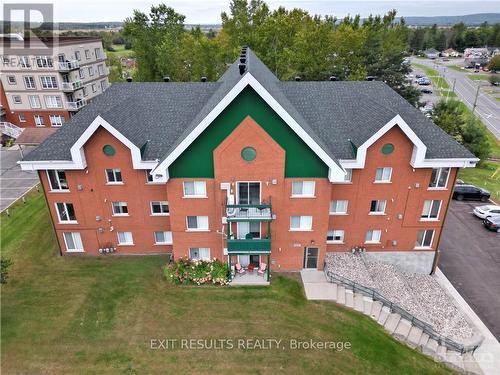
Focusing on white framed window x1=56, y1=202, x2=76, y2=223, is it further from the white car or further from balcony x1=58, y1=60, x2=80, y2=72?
the white car

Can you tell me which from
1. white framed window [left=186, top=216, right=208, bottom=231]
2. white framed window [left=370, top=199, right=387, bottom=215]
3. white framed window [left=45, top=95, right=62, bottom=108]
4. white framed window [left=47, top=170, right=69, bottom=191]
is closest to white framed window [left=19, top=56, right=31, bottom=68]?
white framed window [left=45, top=95, right=62, bottom=108]

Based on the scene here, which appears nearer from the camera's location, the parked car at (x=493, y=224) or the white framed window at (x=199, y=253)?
the white framed window at (x=199, y=253)

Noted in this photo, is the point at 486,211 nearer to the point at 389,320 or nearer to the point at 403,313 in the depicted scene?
the point at 403,313

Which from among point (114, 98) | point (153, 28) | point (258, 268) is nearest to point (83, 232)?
point (114, 98)

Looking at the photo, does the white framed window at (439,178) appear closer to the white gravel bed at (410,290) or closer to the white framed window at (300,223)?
the white gravel bed at (410,290)

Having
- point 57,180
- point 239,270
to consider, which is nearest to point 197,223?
point 239,270

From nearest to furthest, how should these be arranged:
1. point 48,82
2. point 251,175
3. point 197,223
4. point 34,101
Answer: point 251,175, point 197,223, point 48,82, point 34,101

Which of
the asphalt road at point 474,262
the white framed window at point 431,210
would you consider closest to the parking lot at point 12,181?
the white framed window at point 431,210
